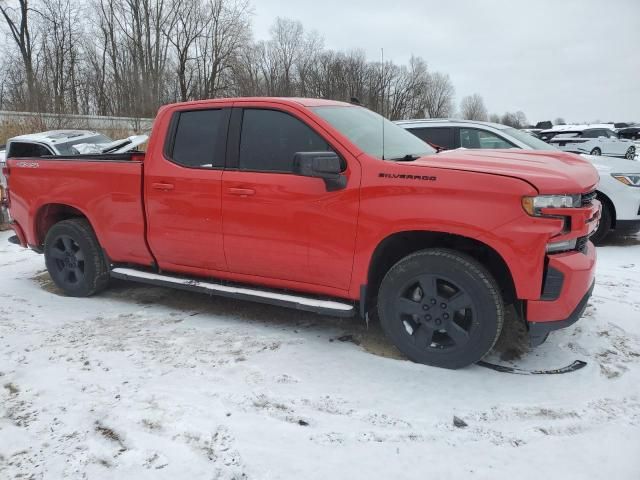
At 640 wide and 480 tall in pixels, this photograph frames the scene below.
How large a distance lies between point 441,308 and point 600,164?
5118 millimetres

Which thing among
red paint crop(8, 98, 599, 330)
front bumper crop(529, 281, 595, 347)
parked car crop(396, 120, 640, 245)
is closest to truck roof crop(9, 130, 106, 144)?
red paint crop(8, 98, 599, 330)

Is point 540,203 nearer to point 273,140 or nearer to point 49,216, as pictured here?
point 273,140

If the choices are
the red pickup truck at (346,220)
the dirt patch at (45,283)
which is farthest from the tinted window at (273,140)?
the dirt patch at (45,283)

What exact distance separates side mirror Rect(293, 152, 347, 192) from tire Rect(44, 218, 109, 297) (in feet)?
8.68

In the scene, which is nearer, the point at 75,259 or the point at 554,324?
the point at 554,324

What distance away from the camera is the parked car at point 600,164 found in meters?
6.68

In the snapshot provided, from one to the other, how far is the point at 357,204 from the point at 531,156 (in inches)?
57.6

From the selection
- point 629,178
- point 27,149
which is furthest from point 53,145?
point 629,178

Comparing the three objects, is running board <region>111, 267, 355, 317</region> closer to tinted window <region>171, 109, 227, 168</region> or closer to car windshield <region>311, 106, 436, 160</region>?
tinted window <region>171, 109, 227, 168</region>

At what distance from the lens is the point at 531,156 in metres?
3.80

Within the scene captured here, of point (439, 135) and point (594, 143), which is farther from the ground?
point (594, 143)

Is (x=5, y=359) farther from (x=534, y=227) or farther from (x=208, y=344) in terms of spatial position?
(x=534, y=227)

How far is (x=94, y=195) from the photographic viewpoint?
4707 mm

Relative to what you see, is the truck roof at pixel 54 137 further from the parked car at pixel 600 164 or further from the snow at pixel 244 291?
the parked car at pixel 600 164
